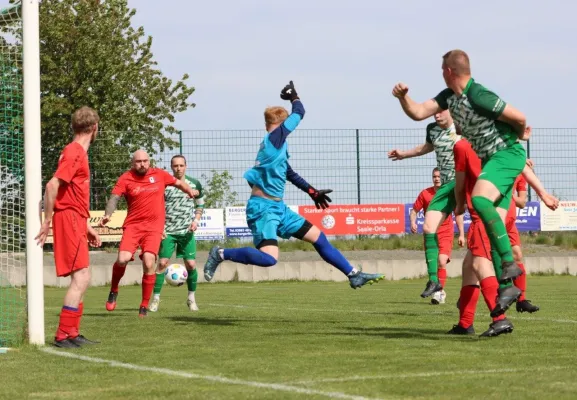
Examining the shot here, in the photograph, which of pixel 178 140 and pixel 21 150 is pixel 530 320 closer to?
pixel 21 150

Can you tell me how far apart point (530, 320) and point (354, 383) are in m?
4.98

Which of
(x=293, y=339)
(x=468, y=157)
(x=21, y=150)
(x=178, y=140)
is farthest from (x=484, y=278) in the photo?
(x=178, y=140)

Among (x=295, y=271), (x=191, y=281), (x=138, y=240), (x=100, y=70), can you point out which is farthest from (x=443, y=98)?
(x=100, y=70)

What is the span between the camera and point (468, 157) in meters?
9.66

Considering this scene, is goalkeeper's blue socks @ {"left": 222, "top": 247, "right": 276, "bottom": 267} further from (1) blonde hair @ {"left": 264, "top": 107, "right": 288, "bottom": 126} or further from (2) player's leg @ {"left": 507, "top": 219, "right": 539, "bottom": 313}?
(2) player's leg @ {"left": 507, "top": 219, "right": 539, "bottom": 313}

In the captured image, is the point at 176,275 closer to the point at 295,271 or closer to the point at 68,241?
the point at 68,241

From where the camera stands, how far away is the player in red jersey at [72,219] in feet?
30.0

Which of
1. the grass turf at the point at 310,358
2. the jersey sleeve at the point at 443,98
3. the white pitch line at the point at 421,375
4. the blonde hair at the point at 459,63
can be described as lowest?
the grass turf at the point at 310,358

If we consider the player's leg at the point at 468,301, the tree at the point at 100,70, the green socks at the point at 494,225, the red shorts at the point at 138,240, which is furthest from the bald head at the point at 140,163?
the tree at the point at 100,70

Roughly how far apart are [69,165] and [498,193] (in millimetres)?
3385

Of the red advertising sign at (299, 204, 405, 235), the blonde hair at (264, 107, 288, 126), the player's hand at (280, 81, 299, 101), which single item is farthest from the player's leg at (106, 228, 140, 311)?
the red advertising sign at (299, 204, 405, 235)

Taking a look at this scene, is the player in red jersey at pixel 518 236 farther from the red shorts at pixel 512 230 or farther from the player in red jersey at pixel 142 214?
the player in red jersey at pixel 142 214

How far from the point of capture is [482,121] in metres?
8.99

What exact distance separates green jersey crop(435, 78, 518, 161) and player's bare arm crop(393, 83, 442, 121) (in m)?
0.28
